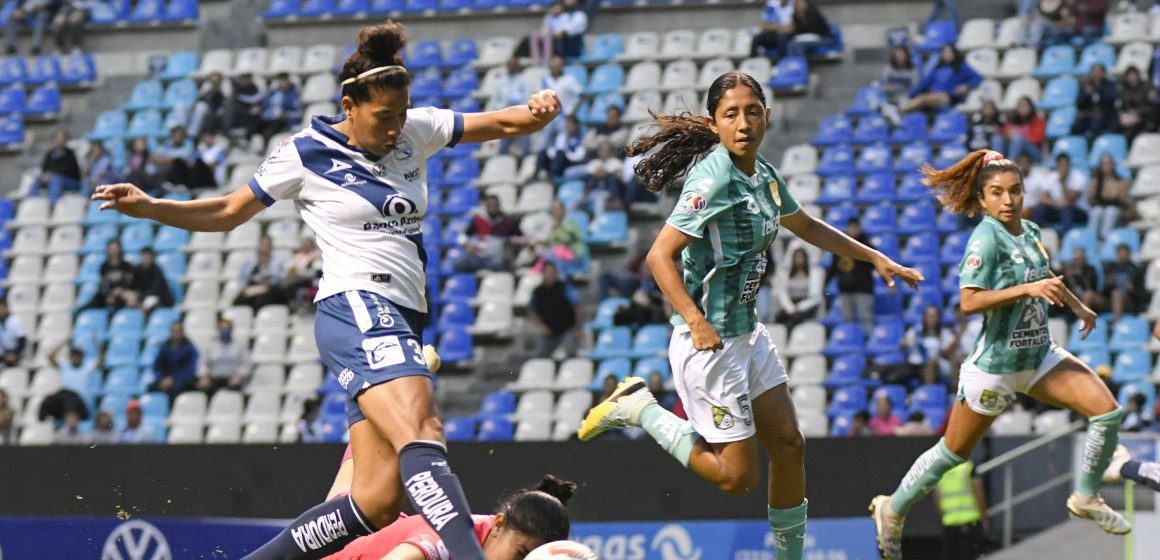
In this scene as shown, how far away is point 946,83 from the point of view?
17.7 m

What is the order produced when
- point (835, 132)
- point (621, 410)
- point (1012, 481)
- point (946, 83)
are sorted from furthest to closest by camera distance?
point (835, 132), point (946, 83), point (1012, 481), point (621, 410)

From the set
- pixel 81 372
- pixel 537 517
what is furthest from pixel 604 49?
pixel 537 517

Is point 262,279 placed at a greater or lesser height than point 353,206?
greater

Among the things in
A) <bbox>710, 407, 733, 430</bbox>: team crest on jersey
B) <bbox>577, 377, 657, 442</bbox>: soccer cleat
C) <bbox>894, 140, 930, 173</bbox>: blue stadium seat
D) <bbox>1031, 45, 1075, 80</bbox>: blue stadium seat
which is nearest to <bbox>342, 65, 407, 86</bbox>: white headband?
<bbox>710, 407, 733, 430</bbox>: team crest on jersey

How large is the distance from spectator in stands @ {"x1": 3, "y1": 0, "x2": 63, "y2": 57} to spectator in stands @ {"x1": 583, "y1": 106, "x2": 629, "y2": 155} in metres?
9.28

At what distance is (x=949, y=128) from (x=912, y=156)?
20.1 inches

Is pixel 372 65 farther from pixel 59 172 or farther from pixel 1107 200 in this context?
pixel 59 172

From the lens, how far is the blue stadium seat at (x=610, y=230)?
17.2 m

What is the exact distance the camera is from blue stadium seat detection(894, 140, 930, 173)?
1720 cm

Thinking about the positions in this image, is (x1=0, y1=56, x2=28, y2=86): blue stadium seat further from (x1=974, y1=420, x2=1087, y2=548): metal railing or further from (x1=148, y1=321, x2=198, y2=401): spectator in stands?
(x1=974, y1=420, x2=1087, y2=548): metal railing

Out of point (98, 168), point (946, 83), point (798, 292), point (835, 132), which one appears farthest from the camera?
point (98, 168)

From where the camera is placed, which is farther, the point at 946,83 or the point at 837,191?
the point at 946,83

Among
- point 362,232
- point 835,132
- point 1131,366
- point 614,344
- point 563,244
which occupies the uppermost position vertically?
point 835,132

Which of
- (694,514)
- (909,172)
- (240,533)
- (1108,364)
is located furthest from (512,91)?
(240,533)
